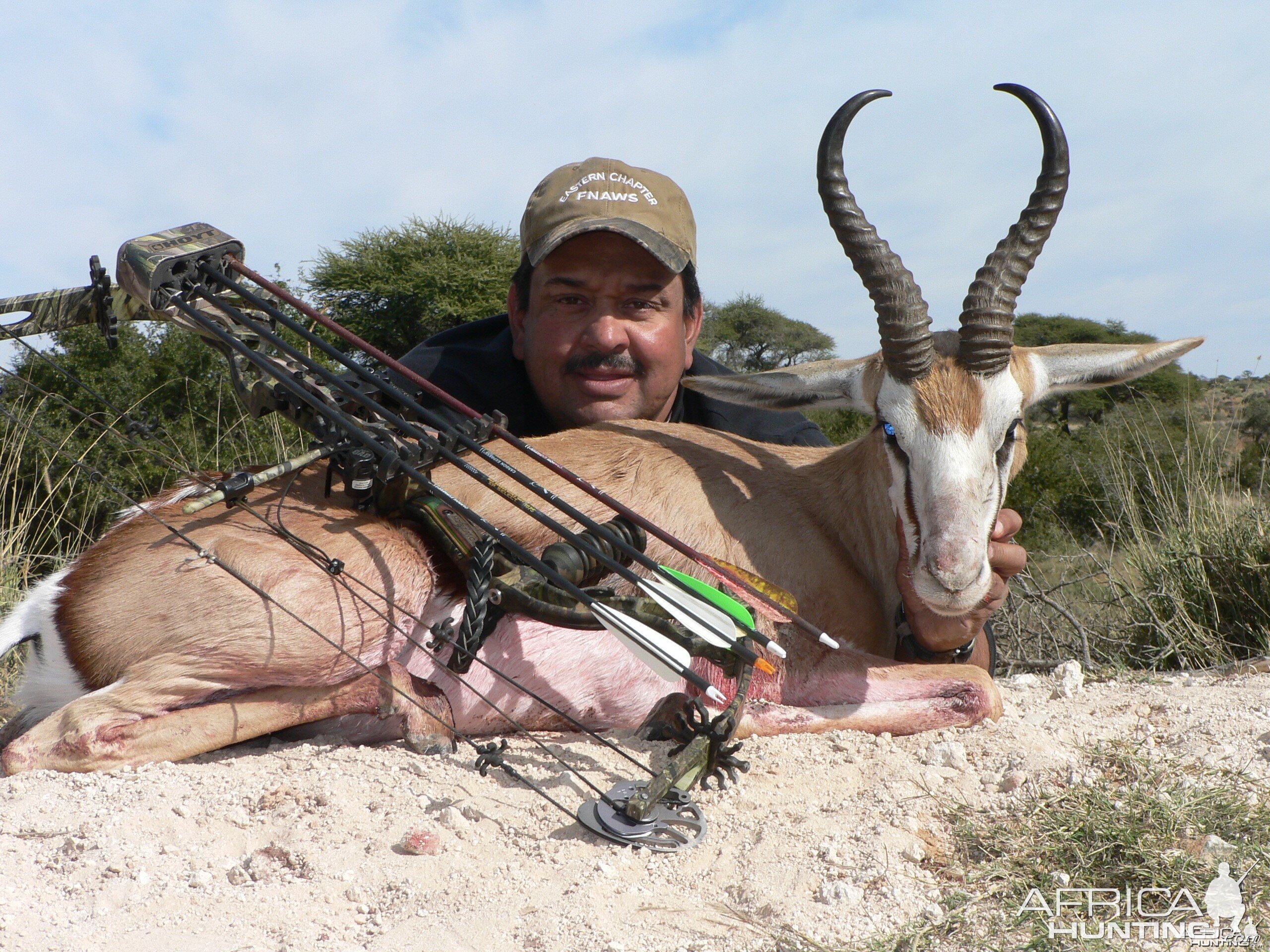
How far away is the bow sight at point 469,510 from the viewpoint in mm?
2650

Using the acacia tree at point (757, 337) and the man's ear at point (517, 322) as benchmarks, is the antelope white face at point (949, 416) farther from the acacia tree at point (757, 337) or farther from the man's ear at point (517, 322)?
the acacia tree at point (757, 337)

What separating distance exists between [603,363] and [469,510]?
2.35 metres

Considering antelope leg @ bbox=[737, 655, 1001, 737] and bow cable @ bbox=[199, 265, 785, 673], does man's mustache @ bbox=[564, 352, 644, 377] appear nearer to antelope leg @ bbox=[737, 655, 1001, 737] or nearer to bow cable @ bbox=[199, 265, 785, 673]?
bow cable @ bbox=[199, 265, 785, 673]

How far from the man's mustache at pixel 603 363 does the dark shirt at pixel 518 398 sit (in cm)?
48

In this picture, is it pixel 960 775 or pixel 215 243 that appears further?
pixel 215 243

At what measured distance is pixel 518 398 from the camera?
5629 mm

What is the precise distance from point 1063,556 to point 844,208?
10.4ft

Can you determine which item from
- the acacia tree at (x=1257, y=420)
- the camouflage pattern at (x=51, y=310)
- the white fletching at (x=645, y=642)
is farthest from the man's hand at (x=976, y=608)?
the acacia tree at (x=1257, y=420)

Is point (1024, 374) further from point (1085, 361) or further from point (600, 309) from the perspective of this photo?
point (600, 309)

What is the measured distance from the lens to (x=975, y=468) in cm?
334

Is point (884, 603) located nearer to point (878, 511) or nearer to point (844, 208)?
point (878, 511)

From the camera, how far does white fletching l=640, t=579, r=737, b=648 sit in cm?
262

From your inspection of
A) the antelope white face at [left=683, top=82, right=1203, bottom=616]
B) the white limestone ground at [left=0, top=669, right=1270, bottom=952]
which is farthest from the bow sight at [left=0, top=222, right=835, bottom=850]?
the antelope white face at [left=683, top=82, right=1203, bottom=616]

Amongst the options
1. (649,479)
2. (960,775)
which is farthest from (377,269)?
(960,775)
